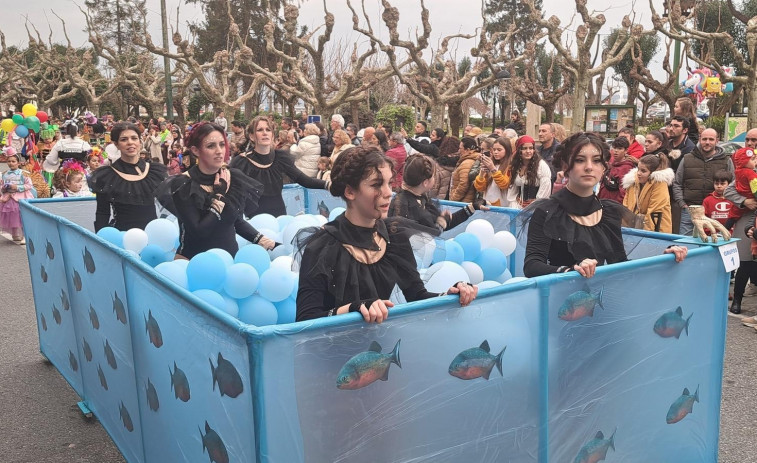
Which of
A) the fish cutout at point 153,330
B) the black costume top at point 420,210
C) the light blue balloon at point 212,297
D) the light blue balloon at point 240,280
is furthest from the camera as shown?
the black costume top at point 420,210

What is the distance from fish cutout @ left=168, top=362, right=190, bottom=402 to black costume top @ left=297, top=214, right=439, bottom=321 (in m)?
0.53

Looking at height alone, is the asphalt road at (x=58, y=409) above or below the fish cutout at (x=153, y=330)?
below

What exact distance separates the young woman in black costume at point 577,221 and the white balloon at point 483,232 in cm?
154

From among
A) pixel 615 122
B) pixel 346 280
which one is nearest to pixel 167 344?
pixel 346 280

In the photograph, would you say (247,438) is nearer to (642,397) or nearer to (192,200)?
(642,397)

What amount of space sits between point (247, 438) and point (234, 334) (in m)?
0.34

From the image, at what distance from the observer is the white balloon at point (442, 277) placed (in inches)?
154

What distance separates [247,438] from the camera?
222 centimetres

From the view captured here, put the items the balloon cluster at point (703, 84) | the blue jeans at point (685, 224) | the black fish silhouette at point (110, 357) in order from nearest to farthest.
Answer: the black fish silhouette at point (110, 357), the blue jeans at point (685, 224), the balloon cluster at point (703, 84)

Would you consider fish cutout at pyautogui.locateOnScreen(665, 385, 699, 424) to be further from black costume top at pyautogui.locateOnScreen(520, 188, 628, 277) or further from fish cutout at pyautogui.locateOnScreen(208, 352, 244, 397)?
fish cutout at pyautogui.locateOnScreen(208, 352, 244, 397)

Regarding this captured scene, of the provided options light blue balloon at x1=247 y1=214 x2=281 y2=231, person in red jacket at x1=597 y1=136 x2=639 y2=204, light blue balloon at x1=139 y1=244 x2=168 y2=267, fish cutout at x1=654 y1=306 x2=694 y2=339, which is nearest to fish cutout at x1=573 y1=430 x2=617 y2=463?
fish cutout at x1=654 y1=306 x2=694 y2=339

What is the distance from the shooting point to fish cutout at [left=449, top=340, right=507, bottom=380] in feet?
8.41

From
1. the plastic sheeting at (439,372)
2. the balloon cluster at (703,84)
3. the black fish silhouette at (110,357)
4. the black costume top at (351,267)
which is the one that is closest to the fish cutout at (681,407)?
the plastic sheeting at (439,372)

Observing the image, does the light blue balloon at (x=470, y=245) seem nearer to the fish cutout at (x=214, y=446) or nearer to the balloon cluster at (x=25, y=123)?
the fish cutout at (x=214, y=446)
